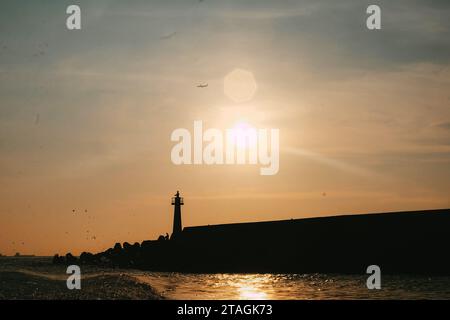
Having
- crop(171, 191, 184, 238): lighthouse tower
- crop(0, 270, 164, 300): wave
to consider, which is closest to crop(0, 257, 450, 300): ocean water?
crop(0, 270, 164, 300): wave

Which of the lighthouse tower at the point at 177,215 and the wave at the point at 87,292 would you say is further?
the lighthouse tower at the point at 177,215

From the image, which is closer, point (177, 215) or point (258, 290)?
point (258, 290)

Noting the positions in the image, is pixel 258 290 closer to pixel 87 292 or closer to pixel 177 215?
pixel 87 292

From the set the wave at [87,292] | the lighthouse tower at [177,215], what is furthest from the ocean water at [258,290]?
the lighthouse tower at [177,215]

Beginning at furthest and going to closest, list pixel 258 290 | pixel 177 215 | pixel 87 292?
pixel 177 215 → pixel 258 290 → pixel 87 292

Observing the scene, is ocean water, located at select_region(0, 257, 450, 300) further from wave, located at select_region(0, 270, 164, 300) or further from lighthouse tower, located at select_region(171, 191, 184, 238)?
lighthouse tower, located at select_region(171, 191, 184, 238)

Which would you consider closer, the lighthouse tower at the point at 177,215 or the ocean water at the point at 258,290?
the ocean water at the point at 258,290

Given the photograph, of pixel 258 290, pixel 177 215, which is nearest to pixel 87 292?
pixel 258 290

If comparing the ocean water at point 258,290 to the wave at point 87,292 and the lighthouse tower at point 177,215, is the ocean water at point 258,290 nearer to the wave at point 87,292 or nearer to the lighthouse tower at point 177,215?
the wave at point 87,292

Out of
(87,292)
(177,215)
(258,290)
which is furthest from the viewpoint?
(177,215)

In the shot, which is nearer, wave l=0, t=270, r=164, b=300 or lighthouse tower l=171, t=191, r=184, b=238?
wave l=0, t=270, r=164, b=300
